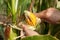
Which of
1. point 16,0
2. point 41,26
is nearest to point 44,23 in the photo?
point 41,26

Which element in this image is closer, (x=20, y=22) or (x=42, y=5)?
(x=20, y=22)

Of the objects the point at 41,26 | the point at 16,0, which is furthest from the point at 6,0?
the point at 41,26

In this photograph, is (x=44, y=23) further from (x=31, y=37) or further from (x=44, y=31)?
(x=31, y=37)

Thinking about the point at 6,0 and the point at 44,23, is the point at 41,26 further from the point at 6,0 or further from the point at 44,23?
the point at 6,0

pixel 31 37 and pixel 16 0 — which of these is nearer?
pixel 31 37

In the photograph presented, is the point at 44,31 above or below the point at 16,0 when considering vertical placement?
below

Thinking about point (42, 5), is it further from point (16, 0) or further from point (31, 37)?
point (31, 37)

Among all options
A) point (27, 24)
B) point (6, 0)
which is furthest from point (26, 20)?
point (6, 0)

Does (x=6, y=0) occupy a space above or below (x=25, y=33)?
above
